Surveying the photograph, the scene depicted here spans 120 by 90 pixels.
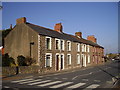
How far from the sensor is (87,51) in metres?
37.9

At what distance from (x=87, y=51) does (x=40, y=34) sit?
2004 centimetres

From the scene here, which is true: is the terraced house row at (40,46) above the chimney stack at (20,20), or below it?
below

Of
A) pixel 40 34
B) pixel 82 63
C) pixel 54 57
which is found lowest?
pixel 82 63

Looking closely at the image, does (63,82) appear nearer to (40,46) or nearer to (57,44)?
(40,46)

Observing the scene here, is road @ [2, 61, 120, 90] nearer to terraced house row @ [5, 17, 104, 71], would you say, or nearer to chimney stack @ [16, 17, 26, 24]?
terraced house row @ [5, 17, 104, 71]

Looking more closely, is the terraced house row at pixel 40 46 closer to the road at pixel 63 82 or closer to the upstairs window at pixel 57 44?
the upstairs window at pixel 57 44

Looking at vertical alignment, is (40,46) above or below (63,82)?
above

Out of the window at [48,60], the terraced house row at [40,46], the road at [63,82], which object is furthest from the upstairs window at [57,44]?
the road at [63,82]

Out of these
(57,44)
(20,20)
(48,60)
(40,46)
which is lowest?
(48,60)

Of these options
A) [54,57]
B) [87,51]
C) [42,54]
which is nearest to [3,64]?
[42,54]

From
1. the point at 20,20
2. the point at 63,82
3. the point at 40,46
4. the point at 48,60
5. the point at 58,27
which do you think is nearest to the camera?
the point at 63,82

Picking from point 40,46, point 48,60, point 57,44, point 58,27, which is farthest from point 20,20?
point 58,27

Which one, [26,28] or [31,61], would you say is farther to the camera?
[26,28]

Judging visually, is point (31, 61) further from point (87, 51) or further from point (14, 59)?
point (87, 51)
